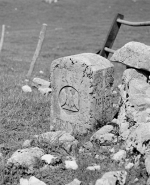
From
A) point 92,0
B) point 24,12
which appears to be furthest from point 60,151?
point 92,0

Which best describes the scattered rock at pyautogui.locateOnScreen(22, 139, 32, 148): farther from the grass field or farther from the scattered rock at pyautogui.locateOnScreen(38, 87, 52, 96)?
the scattered rock at pyautogui.locateOnScreen(38, 87, 52, 96)

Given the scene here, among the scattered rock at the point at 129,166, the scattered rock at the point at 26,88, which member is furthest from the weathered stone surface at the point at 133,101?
the scattered rock at the point at 26,88

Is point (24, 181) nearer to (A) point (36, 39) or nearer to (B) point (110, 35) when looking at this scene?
(B) point (110, 35)

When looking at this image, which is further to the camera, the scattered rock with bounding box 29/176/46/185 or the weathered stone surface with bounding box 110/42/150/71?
the weathered stone surface with bounding box 110/42/150/71

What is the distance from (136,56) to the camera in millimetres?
5449

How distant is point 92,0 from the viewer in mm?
34938

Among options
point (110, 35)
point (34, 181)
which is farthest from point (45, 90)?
point (34, 181)

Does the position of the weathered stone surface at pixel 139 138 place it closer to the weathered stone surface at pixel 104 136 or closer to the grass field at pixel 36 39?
the weathered stone surface at pixel 104 136

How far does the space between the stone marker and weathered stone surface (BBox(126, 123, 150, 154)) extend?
2.99 feet

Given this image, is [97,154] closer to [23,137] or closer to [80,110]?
[80,110]

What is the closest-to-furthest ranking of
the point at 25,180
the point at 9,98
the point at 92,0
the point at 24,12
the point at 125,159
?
the point at 25,180 → the point at 125,159 → the point at 9,98 → the point at 24,12 → the point at 92,0

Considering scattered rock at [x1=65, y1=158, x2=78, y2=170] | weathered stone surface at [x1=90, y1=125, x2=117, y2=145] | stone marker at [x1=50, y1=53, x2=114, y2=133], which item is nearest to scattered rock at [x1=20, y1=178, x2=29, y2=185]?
scattered rock at [x1=65, y1=158, x2=78, y2=170]

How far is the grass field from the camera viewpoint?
6135 millimetres

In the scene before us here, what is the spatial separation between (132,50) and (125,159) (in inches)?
69.7
